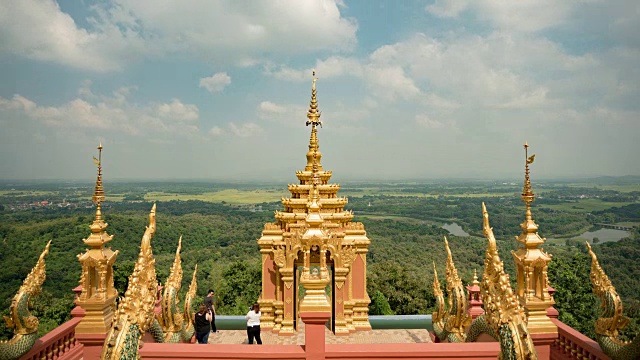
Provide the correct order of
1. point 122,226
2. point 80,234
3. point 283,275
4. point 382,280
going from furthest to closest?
1. point 122,226
2. point 80,234
3. point 382,280
4. point 283,275

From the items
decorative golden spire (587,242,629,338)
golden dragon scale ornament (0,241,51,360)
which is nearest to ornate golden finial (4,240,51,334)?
golden dragon scale ornament (0,241,51,360)

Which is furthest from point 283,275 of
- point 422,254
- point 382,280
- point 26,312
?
point 422,254

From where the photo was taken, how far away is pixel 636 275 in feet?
114

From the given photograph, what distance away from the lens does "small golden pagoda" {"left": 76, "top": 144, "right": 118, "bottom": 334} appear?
24.1 feet

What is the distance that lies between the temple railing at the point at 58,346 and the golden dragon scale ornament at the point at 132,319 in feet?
8.74

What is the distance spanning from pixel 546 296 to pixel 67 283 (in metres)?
33.2

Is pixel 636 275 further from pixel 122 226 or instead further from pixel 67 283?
pixel 122 226

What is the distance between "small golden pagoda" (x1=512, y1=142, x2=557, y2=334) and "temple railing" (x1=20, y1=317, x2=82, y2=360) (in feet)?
26.9

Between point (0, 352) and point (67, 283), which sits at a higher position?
point (0, 352)

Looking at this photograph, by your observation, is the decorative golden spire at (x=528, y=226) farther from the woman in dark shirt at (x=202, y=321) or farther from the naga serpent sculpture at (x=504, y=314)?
the woman in dark shirt at (x=202, y=321)

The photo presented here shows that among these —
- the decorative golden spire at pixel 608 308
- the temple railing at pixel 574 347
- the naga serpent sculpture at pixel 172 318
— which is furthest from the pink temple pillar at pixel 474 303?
the naga serpent sculpture at pixel 172 318

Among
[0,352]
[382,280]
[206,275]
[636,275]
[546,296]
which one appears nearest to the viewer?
Answer: [0,352]

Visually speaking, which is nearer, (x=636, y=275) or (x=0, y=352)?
(x=0, y=352)

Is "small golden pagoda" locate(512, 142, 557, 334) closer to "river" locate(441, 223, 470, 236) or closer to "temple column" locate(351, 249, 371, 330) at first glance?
"temple column" locate(351, 249, 371, 330)
